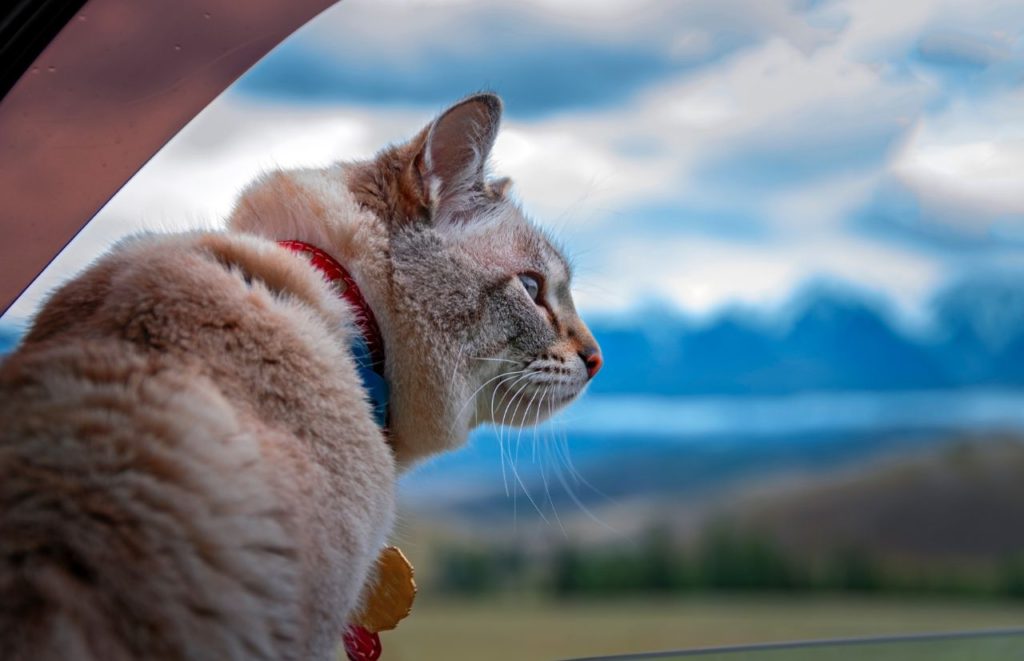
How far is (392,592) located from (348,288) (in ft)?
1.41

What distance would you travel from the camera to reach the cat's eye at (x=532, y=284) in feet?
4.48

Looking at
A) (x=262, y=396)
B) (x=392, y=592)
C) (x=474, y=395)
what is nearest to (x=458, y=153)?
(x=474, y=395)

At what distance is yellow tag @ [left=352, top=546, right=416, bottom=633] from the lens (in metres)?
1.25

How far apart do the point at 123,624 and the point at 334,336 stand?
44cm

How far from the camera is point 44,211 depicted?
5.10 feet

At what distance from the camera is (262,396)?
976mm

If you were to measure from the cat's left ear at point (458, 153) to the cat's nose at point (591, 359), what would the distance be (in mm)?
289

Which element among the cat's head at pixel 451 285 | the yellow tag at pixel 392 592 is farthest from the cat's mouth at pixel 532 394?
the yellow tag at pixel 392 592

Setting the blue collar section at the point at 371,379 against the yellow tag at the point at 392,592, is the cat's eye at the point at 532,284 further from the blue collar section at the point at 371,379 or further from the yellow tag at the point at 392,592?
the yellow tag at the point at 392,592

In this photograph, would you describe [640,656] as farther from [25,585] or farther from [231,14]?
[231,14]

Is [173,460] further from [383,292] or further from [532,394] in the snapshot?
[532,394]

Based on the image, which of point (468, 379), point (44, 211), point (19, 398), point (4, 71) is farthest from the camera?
point (44, 211)

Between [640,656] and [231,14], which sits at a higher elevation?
[231,14]

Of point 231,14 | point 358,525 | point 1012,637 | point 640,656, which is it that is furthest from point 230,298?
point 1012,637
